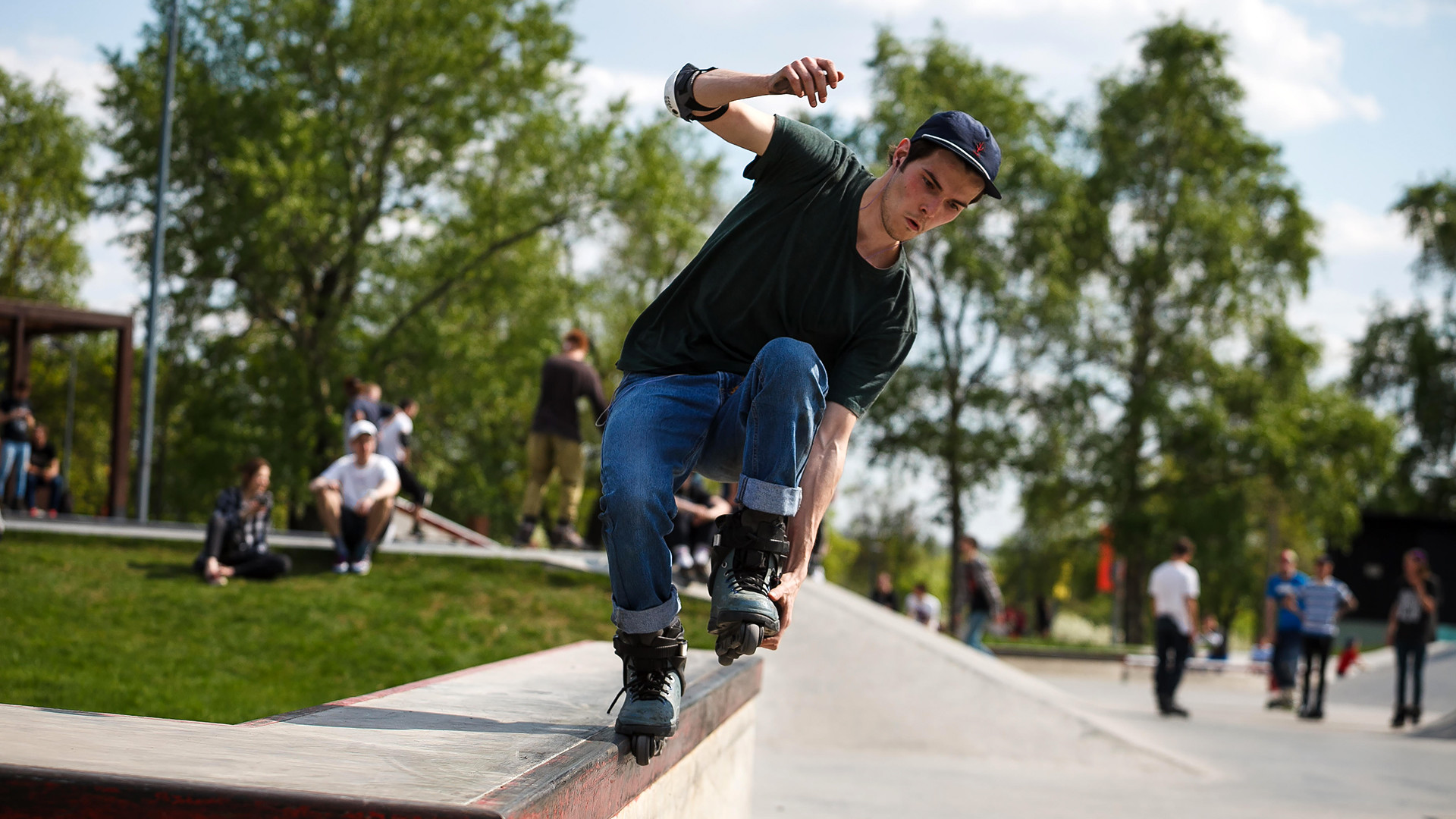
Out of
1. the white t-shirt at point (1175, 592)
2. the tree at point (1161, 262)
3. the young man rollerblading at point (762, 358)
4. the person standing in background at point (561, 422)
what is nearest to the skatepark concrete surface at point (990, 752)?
the white t-shirt at point (1175, 592)

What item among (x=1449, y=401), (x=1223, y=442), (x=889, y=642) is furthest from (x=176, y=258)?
(x=1449, y=401)

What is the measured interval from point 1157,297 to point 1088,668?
1228 centimetres

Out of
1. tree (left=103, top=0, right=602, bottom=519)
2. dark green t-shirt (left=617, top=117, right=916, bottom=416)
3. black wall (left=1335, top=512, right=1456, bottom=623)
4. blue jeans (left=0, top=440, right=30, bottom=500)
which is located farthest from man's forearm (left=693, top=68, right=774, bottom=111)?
black wall (left=1335, top=512, right=1456, bottom=623)

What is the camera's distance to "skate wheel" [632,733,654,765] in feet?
8.48

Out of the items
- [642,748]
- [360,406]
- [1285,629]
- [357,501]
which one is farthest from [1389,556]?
[642,748]

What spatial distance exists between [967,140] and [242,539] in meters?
7.86

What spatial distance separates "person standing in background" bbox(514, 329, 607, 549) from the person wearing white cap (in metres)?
1.65

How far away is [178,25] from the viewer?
22.8m

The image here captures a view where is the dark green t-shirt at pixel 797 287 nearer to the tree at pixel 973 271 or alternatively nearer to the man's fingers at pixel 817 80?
the man's fingers at pixel 817 80

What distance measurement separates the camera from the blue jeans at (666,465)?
2811 mm

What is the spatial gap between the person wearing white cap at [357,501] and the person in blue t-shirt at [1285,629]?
1025cm

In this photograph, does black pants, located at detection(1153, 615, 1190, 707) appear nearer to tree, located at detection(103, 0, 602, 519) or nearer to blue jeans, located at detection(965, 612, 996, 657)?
blue jeans, located at detection(965, 612, 996, 657)

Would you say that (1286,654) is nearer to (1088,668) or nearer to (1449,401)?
(1088,668)

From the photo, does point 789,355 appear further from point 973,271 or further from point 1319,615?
point 973,271
